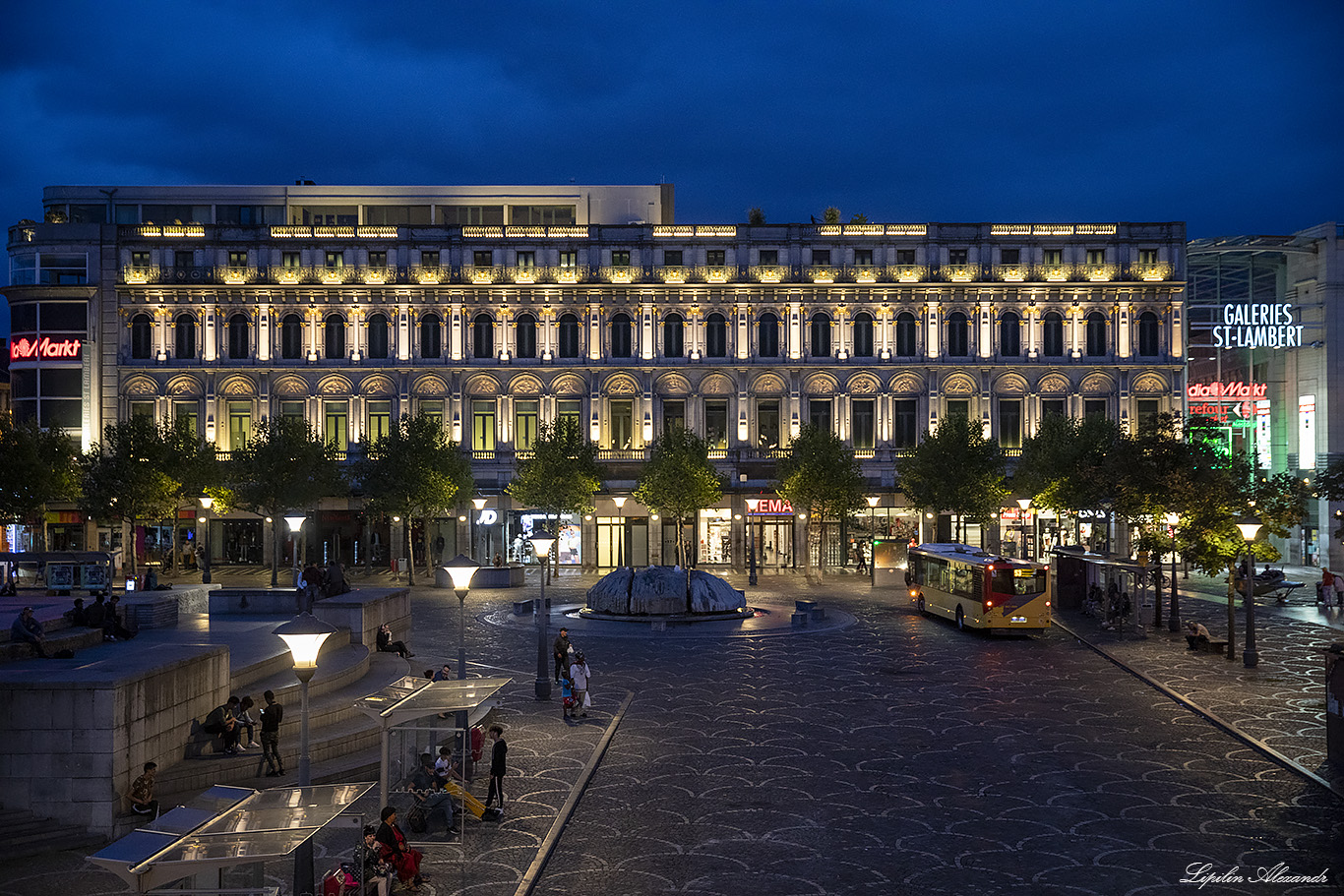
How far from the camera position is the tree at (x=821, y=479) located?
170ft

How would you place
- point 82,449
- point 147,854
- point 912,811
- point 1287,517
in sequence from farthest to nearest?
point 82,449, point 1287,517, point 912,811, point 147,854

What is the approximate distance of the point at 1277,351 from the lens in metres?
63.8

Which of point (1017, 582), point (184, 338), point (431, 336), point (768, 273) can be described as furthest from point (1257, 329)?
point (184, 338)

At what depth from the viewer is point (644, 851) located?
47.4ft

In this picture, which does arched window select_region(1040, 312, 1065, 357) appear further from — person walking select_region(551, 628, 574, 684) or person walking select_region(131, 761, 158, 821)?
person walking select_region(131, 761, 158, 821)

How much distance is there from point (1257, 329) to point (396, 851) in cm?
6356

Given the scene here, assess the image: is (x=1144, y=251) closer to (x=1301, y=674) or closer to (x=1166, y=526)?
(x=1166, y=526)

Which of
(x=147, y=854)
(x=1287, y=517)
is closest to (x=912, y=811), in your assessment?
(x=147, y=854)

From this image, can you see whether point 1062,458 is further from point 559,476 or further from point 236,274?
point 236,274

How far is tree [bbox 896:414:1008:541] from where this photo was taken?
52031 mm

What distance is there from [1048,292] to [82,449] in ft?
183

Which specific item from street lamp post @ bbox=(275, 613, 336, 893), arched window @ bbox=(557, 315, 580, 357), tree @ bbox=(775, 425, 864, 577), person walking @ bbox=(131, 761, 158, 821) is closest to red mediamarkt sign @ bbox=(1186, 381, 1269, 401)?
tree @ bbox=(775, 425, 864, 577)

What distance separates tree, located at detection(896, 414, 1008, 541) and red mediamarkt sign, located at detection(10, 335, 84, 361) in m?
46.9

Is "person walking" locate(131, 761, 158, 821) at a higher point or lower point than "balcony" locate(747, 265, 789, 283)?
lower
